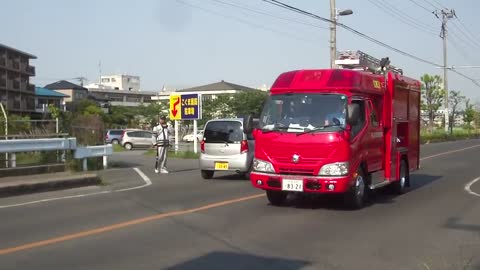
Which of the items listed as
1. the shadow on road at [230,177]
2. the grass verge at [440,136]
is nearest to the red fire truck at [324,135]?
the shadow on road at [230,177]

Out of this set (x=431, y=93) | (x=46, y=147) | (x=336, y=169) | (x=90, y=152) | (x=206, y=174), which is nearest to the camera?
(x=336, y=169)

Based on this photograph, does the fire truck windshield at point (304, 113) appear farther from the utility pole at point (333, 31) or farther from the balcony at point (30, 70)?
the balcony at point (30, 70)

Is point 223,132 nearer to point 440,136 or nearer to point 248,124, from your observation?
point 248,124

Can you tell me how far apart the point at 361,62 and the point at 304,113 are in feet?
10.9

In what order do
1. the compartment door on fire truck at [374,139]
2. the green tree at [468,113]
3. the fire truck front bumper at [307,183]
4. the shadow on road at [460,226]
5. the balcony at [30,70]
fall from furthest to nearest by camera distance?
the green tree at [468,113] < the balcony at [30,70] < the compartment door on fire truck at [374,139] < the fire truck front bumper at [307,183] < the shadow on road at [460,226]

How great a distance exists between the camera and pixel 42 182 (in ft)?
42.8

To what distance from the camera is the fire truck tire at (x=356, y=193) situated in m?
10.1

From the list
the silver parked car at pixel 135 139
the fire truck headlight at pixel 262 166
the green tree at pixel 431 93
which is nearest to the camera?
the fire truck headlight at pixel 262 166

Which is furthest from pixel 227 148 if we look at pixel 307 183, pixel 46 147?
pixel 307 183

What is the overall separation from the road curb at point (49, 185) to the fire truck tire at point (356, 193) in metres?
6.86

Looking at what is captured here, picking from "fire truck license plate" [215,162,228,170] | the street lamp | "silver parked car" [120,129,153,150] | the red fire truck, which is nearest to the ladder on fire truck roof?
the red fire truck

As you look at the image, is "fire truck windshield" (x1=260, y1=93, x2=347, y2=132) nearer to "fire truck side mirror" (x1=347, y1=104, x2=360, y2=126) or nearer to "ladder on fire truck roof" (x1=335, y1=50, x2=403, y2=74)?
"fire truck side mirror" (x1=347, y1=104, x2=360, y2=126)

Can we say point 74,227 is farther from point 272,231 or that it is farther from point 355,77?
point 355,77

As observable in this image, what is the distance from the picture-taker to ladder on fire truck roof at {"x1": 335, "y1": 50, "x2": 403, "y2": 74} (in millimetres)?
12453
